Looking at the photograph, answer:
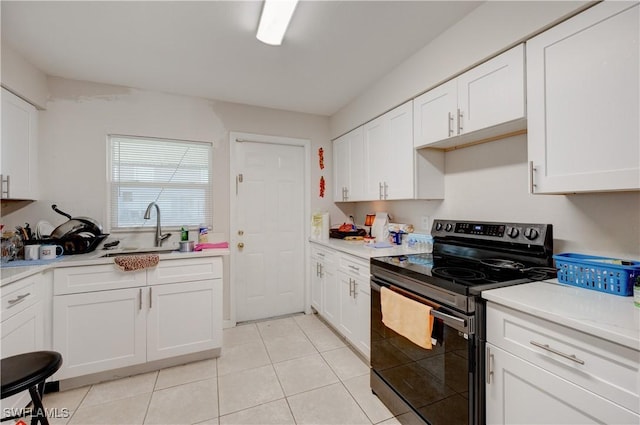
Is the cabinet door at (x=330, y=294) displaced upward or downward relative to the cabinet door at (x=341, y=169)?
downward

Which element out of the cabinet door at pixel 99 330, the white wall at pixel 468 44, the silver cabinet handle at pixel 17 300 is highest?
the white wall at pixel 468 44

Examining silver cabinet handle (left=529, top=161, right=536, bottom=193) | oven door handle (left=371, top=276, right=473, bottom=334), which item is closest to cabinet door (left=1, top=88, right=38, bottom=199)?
oven door handle (left=371, top=276, right=473, bottom=334)

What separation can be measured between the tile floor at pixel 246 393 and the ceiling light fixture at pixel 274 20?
7.83 feet

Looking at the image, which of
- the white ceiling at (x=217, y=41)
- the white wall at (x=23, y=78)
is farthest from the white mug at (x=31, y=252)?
the white ceiling at (x=217, y=41)

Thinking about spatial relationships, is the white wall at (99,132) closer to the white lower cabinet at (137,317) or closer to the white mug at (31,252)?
the white mug at (31,252)

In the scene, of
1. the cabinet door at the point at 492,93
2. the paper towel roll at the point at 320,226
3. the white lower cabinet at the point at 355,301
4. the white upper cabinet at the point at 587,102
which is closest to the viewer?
the white upper cabinet at the point at 587,102

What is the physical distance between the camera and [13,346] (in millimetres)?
1595

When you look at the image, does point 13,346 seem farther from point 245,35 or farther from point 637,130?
point 637,130

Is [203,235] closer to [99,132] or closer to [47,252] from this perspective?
[47,252]

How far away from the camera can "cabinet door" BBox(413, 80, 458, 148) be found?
1.85 metres

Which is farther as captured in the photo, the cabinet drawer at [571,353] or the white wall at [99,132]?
the white wall at [99,132]

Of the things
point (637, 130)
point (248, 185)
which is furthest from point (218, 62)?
point (637, 130)

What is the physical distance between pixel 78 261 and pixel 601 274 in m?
3.07

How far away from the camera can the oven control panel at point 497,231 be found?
1.54 m
